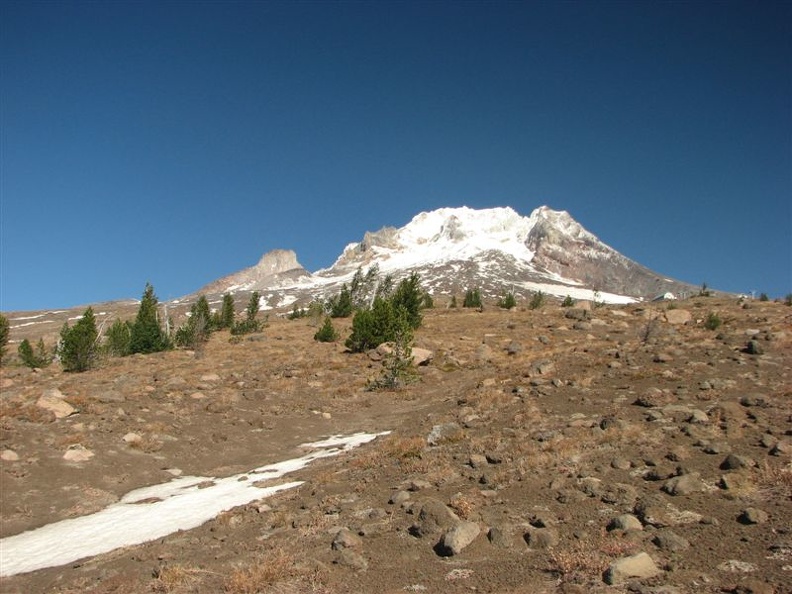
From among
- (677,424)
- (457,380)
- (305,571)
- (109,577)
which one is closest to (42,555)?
(109,577)

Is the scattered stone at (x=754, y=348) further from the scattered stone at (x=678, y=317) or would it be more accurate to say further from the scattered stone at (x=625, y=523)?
the scattered stone at (x=678, y=317)

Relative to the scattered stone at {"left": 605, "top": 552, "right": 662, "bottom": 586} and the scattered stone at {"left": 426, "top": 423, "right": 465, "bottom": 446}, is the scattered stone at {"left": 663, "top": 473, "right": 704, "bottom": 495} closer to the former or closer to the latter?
the scattered stone at {"left": 605, "top": 552, "right": 662, "bottom": 586}

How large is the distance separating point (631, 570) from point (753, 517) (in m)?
2.40

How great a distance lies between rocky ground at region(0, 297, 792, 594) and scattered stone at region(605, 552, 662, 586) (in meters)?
0.02

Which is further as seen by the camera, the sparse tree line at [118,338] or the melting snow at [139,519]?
the sparse tree line at [118,338]

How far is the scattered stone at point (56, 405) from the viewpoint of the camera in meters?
20.8

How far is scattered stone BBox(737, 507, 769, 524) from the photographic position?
7.44 metres

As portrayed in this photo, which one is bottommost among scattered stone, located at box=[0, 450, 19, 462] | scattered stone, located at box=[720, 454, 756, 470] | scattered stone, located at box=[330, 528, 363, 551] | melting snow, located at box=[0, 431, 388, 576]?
melting snow, located at box=[0, 431, 388, 576]

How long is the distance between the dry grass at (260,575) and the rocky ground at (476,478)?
0.03m

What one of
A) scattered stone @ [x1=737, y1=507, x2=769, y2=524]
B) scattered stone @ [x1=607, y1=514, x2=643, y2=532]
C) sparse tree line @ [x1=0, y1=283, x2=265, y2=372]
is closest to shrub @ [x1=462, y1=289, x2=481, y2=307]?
sparse tree line @ [x1=0, y1=283, x2=265, y2=372]

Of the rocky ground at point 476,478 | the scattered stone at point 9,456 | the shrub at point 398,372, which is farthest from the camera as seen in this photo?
the shrub at point 398,372

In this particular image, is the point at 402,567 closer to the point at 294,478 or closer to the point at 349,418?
the point at 294,478

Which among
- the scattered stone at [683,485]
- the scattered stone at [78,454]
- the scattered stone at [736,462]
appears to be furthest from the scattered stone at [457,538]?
the scattered stone at [78,454]

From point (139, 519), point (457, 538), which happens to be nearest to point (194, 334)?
point (139, 519)
